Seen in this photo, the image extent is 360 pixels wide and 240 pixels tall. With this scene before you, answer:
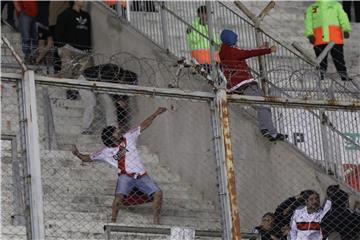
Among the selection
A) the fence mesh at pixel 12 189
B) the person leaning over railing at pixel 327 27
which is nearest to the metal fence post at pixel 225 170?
the fence mesh at pixel 12 189

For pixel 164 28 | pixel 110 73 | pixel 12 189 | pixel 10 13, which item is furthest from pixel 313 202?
pixel 10 13

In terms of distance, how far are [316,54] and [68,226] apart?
7310 millimetres

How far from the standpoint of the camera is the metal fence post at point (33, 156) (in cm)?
1573

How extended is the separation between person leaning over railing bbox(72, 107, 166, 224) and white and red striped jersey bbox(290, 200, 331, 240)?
1.72 metres

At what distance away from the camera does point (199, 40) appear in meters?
21.9

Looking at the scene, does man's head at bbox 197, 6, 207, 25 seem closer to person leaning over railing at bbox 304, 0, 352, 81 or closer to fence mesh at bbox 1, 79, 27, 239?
person leaning over railing at bbox 304, 0, 352, 81

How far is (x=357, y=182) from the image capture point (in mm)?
18984

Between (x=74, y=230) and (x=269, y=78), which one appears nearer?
(x=74, y=230)

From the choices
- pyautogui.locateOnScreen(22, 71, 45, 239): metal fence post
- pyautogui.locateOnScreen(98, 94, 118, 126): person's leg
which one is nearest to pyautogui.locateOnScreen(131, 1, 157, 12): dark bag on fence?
pyautogui.locateOnScreen(98, 94, 118, 126): person's leg

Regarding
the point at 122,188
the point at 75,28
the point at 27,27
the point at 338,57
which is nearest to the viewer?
the point at 122,188

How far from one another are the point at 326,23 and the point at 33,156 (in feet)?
31.7

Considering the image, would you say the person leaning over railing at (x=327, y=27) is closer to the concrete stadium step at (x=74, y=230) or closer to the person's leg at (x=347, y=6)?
the person's leg at (x=347, y=6)

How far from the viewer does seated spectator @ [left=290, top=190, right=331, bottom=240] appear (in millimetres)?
17938

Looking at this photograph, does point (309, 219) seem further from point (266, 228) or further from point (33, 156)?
point (33, 156)
